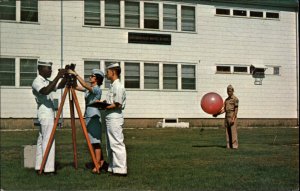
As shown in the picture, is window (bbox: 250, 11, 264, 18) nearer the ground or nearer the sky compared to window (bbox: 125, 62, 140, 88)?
nearer the sky

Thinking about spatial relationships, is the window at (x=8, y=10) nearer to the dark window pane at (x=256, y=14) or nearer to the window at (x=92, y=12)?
the window at (x=92, y=12)

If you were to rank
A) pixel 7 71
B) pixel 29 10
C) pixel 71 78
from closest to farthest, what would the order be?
pixel 71 78 → pixel 7 71 → pixel 29 10

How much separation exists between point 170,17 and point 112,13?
10.5ft

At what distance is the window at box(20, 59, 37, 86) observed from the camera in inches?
958

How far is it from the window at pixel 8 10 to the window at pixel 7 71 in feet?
6.54

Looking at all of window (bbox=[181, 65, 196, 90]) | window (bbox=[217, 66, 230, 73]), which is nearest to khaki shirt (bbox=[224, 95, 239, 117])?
window (bbox=[181, 65, 196, 90])

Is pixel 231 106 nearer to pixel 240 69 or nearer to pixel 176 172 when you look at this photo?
pixel 176 172

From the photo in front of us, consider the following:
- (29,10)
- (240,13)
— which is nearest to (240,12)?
(240,13)

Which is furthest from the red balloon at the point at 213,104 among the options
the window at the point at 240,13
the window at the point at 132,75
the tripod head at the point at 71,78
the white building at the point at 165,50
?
the window at the point at 240,13

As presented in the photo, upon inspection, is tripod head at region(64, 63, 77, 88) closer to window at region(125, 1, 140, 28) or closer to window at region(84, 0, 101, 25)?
window at region(84, 0, 101, 25)

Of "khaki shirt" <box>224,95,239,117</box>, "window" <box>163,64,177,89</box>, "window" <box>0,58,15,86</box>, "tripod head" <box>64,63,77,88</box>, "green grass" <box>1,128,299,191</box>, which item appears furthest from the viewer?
"window" <box>163,64,177,89</box>

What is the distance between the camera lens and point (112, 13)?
25938mm

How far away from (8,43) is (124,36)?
5.67m

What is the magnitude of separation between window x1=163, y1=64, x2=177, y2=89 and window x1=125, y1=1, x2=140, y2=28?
2699 mm
